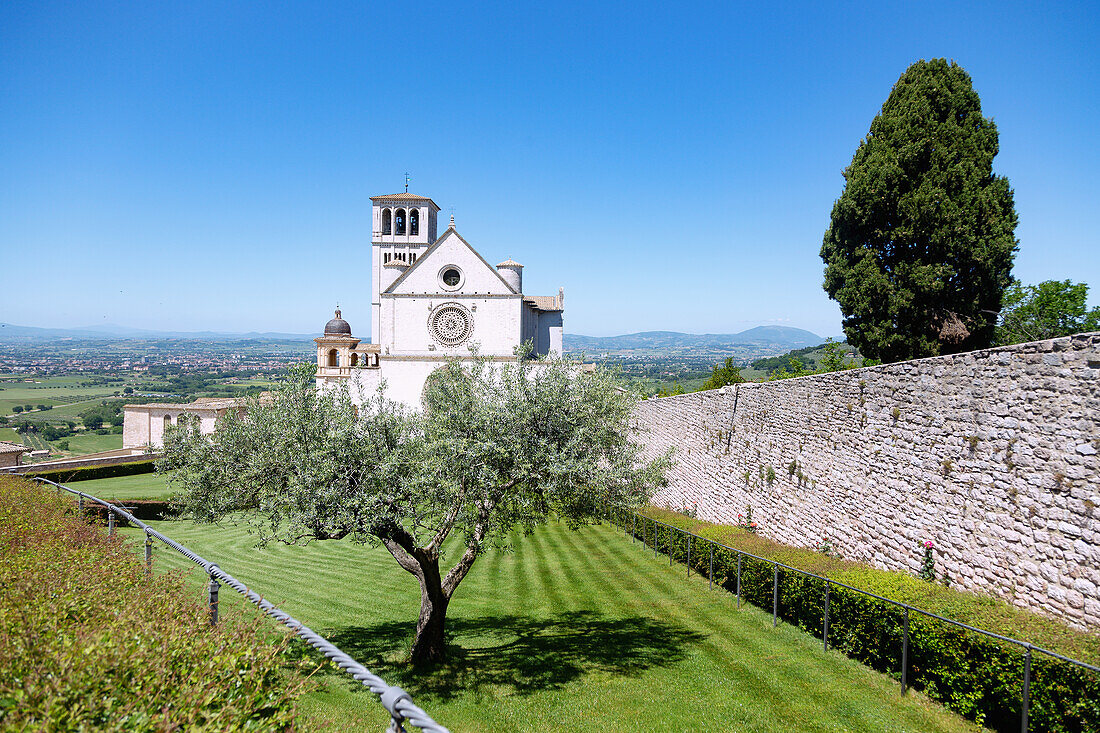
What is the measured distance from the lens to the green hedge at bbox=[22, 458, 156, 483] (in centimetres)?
3200

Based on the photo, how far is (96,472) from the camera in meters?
35.6

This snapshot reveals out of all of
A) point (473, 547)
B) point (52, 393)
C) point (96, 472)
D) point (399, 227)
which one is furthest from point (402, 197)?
point (52, 393)

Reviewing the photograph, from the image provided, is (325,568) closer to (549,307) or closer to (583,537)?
(583,537)

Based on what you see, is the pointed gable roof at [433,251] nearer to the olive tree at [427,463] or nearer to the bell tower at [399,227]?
the bell tower at [399,227]

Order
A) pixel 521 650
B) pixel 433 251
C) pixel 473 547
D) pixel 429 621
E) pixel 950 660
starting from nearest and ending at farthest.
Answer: pixel 950 660 → pixel 429 621 → pixel 473 547 → pixel 521 650 → pixel 433 251

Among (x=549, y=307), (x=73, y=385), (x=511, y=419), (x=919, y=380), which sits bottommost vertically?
(x=73, y=385)

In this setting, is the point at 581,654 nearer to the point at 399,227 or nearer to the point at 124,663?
the point at 124,663

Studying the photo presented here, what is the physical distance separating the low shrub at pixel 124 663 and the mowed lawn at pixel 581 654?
3.41 ft

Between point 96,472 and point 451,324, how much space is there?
2377 cm

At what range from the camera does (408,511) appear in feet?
33.5

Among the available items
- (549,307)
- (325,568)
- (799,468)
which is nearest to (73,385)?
(549,307)

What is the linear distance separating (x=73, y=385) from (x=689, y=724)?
644 ft

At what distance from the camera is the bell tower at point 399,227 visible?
2263 inches

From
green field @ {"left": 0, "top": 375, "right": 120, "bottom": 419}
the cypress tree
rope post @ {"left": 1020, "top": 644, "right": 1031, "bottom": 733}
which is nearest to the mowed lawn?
rope post @ {"left": 1020, "top": 644, "right": 1031, "bottom": 733}
